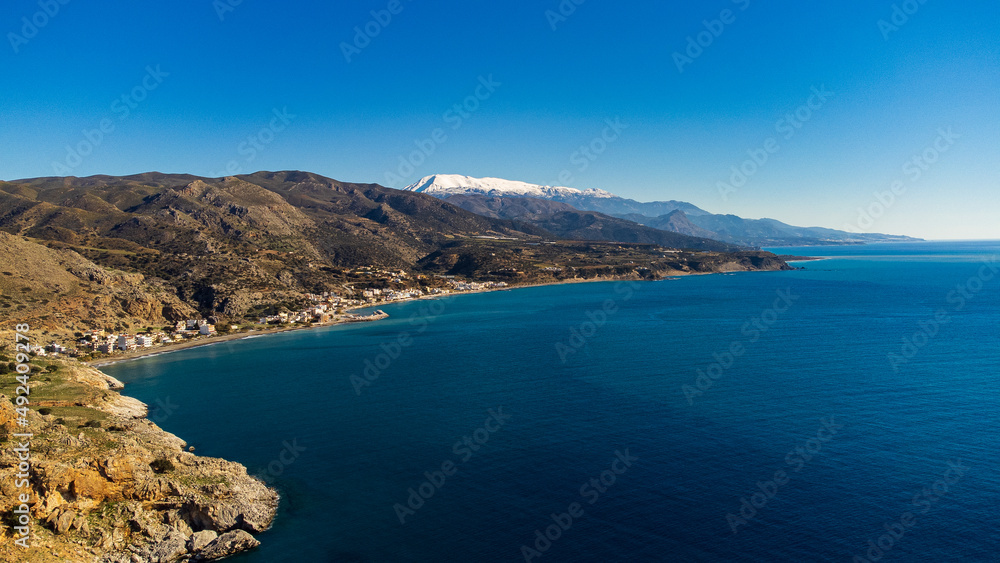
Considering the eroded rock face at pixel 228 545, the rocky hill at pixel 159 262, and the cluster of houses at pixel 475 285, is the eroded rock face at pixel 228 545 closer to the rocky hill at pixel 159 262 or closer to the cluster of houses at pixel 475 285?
the rocky hill at pixel 159 262

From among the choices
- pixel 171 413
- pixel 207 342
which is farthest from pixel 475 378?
pixel 207 342

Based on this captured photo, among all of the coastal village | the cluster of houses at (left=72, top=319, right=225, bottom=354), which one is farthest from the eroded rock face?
the cluster of houses at (left=72, top=319, right=225, bottom=354)

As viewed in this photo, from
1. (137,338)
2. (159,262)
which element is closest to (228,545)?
(137,338)

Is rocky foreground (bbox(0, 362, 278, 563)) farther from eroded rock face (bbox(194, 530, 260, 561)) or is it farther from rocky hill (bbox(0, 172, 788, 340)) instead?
rocky hill (bbox(0, 172, 788, 340))

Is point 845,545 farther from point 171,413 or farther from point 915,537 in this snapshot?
point 171,413

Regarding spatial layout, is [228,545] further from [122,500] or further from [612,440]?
[612,440]

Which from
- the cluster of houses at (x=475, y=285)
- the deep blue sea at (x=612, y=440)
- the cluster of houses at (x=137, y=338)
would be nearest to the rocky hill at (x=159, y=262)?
the cluster of houses at (x=137, y=338)
